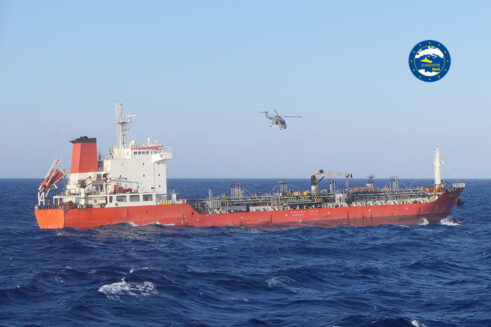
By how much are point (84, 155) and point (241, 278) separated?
33335 millimetres

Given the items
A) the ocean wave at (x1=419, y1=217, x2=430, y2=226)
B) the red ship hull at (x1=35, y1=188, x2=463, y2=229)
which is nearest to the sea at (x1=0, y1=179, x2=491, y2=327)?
the red ship hull at (x1=35, y1=188, x2=463, y2=229)

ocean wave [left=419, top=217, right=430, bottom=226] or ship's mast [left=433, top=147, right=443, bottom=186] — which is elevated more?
ship's mast [left=433, top=147, right=443, bottom=186]

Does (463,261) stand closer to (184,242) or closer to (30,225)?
(184,242)

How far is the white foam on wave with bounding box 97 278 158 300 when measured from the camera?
29.0m

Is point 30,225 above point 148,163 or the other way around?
the other way around

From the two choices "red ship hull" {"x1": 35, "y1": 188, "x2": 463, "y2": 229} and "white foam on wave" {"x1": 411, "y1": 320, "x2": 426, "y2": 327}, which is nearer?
"white foam on wave" {"x1": 411, "y1": 320, "x2": 426, "y2": 327}

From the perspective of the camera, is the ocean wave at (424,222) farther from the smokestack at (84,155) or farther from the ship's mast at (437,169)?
the smokestack at (84,155)

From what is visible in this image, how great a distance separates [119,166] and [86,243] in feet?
45.9

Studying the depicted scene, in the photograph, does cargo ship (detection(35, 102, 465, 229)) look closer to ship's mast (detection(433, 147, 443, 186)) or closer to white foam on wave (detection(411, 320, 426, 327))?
ship's mast (detection(433, 147, 443, 186))

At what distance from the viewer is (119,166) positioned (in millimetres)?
59344

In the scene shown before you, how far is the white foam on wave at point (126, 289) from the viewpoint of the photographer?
95.1 ft

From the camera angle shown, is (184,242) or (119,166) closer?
(184,242)

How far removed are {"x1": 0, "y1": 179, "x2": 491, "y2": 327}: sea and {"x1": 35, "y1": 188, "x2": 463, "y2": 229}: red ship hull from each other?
2.03 metres

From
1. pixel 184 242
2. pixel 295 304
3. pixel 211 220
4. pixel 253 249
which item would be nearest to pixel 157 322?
pixel 295 304
